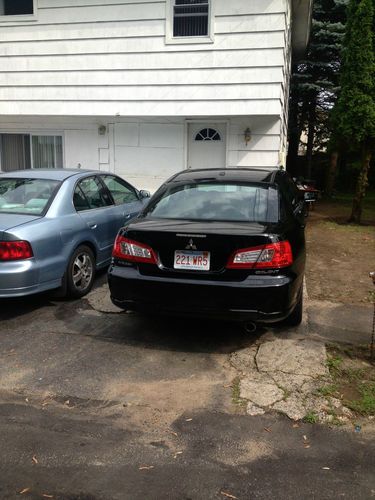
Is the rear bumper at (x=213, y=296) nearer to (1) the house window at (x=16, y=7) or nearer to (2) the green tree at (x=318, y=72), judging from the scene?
(1) the house window at (x=16, y=7)

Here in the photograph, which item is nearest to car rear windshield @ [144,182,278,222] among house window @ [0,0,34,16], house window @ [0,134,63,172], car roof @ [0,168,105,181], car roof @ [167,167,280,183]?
car roof @ [167,167,280,183]

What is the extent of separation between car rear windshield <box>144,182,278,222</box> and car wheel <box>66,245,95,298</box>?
4.37 ft

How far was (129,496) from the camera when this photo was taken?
8.41ft

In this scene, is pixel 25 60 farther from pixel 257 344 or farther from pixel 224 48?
pixel 257 344

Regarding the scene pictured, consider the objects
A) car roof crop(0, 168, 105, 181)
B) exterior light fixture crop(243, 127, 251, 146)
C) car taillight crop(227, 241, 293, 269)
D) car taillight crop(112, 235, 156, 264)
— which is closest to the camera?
car taillight crop(227, 241, 293, 269)

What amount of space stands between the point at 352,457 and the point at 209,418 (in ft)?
3.12

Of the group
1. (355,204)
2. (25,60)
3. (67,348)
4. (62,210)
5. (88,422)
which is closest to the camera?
(88,422)

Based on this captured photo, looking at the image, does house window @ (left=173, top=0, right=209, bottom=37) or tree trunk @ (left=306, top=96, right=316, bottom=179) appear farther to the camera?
tree trunk @ (left=306, top=96, right=316, bottom=179)

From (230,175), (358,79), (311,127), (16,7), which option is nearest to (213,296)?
(230,175)

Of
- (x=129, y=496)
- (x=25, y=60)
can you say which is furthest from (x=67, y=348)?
(x=25, y=60)

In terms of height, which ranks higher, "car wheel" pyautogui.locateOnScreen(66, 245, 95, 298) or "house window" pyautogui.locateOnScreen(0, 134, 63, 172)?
"house window" pyautogui.locateOnScreen(0, 134, 63, 172)

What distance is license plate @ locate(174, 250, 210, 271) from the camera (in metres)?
4.11

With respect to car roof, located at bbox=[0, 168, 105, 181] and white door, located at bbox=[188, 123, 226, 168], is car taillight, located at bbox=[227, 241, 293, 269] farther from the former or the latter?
white door, located at bbox=[188, 123, 226, 168]

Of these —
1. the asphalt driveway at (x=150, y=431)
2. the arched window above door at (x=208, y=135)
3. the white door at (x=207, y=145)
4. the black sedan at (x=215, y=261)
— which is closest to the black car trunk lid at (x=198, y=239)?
the black sedan at (x=215, y=261)
